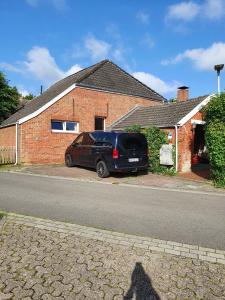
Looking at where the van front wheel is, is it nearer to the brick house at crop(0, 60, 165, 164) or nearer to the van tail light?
the brick house at crop(0, 60, 165, 164)

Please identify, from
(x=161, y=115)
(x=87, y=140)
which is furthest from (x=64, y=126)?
(x=161, y=115)

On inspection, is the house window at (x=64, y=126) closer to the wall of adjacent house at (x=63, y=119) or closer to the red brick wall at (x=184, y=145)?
the wall of adjacent house at (x=63, y=119)

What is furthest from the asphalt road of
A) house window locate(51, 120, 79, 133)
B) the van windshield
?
house window locate(51, 120, 79, 133)

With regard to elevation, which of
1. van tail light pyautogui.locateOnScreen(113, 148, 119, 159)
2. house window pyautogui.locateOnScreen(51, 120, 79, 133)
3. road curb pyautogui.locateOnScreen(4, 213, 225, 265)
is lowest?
road curb pyautogui.locateOnScreen(4, 213, 225, 265)

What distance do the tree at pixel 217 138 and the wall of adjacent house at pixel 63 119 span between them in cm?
1055

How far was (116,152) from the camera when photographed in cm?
1326

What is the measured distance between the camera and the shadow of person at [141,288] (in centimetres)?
368

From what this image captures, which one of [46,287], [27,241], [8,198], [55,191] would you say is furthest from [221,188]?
[46,287]

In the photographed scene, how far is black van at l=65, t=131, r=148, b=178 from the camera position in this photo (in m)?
13.4

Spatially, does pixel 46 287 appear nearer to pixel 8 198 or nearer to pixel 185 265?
pixel 185 265

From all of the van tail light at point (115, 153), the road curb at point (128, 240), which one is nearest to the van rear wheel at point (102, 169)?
the van tail light at point (115, 153)

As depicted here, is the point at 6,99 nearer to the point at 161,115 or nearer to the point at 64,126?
the point at 64,126

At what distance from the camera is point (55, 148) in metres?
20.0

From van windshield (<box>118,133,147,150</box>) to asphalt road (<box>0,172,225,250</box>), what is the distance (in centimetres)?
228
